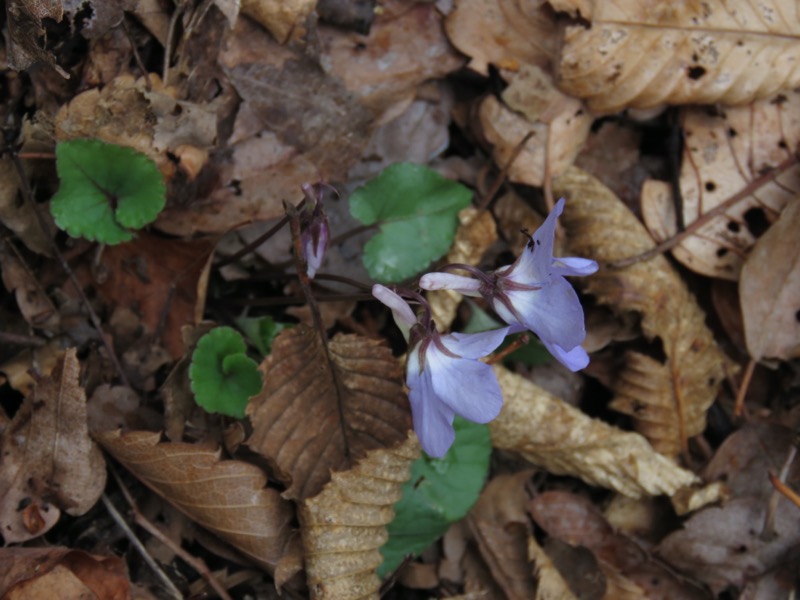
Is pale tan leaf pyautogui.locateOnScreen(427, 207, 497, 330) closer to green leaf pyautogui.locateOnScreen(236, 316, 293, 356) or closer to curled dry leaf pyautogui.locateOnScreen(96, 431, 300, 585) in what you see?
green leaf pyautogui.locateOnScreen(236, 316, 293, 356)

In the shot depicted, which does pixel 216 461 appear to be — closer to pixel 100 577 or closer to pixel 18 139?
pixel 100 577

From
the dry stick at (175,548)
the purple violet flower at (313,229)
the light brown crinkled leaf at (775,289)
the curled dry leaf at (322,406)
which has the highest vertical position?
the purple violet flower at (313,229)

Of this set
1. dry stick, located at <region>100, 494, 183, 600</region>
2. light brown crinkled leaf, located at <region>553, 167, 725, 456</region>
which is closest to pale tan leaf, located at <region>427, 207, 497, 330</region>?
light brown crinkled leaf, located at <region>553, 167, 725, 456</region>

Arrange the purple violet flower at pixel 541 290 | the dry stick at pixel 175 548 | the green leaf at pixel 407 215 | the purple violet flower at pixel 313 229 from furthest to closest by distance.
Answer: the green leaf at pixel 407 215 < the dry stick at pixel 175 548 < the purple violet flower at pixel 313 229 < the purple violet flower at pixel 541 290

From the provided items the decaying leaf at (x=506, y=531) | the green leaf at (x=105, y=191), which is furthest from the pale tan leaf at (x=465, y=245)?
the green leaf at (x=105, y=191)

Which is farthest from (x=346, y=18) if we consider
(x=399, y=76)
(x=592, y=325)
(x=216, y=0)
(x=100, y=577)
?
(x=100, y=577)

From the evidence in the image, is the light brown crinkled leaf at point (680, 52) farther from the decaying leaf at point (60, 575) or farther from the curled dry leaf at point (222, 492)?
the decaying leaf at point (60, 575)
